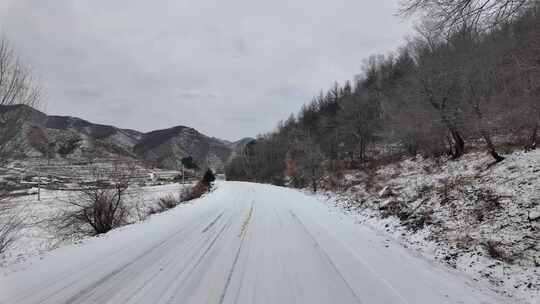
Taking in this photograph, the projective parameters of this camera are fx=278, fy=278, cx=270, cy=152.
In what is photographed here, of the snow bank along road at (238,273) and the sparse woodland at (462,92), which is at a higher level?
Result: the sparse woodland at (462,92)

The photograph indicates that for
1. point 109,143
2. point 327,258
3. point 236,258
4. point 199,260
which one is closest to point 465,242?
point 327,258

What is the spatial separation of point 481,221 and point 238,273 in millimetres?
6869

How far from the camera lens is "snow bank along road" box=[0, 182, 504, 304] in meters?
4.37

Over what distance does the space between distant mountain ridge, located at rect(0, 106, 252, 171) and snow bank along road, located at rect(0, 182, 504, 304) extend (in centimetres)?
356

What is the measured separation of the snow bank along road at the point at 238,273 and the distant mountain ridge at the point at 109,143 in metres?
Result: 3.56

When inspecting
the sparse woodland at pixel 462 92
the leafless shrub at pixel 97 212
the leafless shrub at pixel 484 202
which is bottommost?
the leafless shrub at pixel 97 212

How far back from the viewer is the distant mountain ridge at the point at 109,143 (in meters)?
8.11

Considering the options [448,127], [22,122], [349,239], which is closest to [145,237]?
[22,122]

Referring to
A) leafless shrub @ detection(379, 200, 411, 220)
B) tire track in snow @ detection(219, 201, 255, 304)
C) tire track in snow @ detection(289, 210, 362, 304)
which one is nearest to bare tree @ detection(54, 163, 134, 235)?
tire track in snow @ detection(219, 201, 255, 304)

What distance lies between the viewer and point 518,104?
10961 mm

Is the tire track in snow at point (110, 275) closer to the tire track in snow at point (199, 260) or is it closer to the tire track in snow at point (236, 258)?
the tire track in snow at point (199, 260)

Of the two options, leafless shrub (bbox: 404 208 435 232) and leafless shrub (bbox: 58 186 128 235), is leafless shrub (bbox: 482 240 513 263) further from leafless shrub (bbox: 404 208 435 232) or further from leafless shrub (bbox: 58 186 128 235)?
leafless shrub (bbox: 58 186 128 235)

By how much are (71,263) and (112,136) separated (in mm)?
190872

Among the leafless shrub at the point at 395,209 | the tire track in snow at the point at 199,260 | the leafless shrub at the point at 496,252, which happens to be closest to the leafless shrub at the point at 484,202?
the leafless shrub at the point at 496,252
